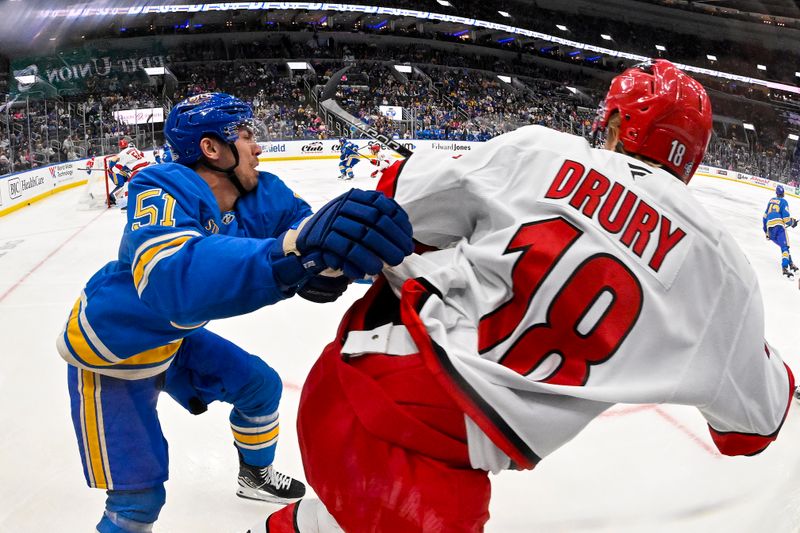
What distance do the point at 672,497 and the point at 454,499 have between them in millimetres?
2048

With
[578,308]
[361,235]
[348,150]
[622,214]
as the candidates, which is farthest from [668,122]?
[348,150]

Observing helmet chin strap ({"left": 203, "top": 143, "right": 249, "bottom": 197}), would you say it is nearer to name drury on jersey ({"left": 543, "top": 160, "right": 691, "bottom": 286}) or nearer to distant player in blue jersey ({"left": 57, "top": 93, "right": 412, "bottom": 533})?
distant player in blue jersey ({"left": 57, "top": 93, "right": 412, "bottom": 533})

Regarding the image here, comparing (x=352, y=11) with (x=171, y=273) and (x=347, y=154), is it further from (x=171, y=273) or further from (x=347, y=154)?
(x=171, y=273)

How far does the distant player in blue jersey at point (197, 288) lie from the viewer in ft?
3.46

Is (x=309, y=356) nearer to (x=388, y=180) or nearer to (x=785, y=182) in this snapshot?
(x=388, y=180)

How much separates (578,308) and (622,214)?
0.58ft

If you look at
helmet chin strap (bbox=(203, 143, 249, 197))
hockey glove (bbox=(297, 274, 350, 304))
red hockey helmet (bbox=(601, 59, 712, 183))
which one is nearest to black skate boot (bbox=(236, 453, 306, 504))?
helmet chin strap (bbox=(203, 143, 249, 197))

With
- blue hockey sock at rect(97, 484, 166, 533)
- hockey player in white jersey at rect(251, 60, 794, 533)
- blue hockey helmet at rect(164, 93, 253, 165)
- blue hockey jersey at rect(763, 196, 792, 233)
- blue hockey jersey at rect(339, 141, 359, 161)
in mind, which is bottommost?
blue hockey sock at rect(97, 484, 166, 533)

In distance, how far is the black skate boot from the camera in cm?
250

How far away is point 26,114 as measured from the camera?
11906 mm

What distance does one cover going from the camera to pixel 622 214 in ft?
3.23

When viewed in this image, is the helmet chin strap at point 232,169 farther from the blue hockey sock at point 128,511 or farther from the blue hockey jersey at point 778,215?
the blue hockey jersey at point 778,215

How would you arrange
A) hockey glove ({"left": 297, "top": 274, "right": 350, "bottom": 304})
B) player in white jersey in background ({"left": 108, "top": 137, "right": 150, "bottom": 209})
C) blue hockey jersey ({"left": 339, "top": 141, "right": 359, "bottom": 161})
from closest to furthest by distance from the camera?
1. hockey glove ({"left": 297, "top": 274, "right": 350, "bottom": 304})
2. player in white jersey in background ({"left": 108, "top": 137, "right": 150, "bottom": 209})
3. blue hockey jersey ({"left": 339, "top": 141, "right": 359, "bottom": 161})

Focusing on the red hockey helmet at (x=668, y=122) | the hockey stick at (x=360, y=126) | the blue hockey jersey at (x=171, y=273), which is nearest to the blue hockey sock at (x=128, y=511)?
the blue hockey jersey at (x=171, y=273)
